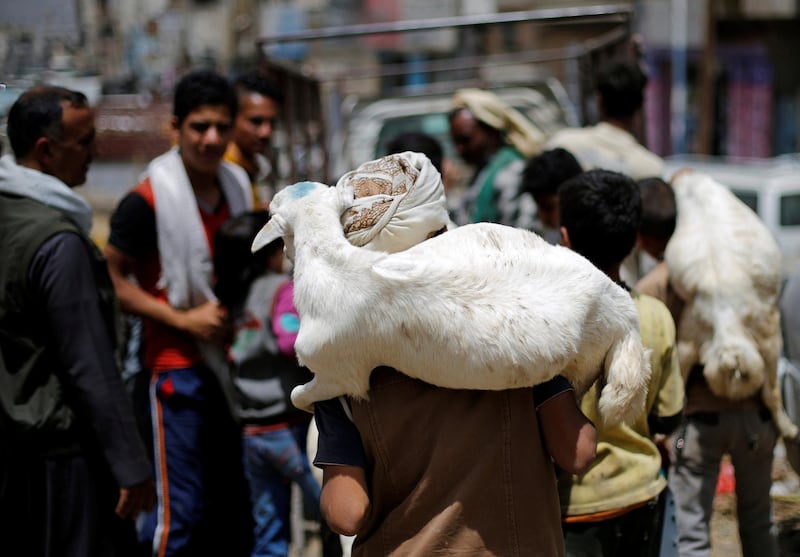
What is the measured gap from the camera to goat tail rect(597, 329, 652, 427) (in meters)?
2.00

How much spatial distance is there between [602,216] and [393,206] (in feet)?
2.77

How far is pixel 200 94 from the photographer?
3.92 metres

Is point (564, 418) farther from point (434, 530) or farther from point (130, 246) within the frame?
point (130, 246)

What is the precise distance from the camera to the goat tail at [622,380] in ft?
6.55

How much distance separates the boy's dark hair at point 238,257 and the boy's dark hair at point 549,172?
939 millimetres

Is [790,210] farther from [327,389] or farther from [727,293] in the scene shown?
[327,389]

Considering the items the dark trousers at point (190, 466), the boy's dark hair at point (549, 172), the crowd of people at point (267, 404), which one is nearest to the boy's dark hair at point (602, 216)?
the crowd of people at point (267, 404)

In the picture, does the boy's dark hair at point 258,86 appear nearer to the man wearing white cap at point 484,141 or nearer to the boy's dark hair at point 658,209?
the man wearing white cap at point 484,141

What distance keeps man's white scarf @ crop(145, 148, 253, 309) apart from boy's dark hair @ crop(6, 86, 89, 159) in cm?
61

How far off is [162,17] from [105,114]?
6512mm

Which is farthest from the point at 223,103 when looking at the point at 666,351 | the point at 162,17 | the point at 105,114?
the point at 162,17

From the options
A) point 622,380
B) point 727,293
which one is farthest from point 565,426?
point 727,293

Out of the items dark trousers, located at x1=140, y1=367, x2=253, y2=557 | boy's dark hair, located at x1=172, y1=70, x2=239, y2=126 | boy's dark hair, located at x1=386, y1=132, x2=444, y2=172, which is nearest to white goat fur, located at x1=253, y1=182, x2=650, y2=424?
dark trousers, located at x1=140, y1=367, x2=253, y2=557

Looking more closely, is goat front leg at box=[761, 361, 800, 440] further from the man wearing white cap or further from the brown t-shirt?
the man wearing white cap
